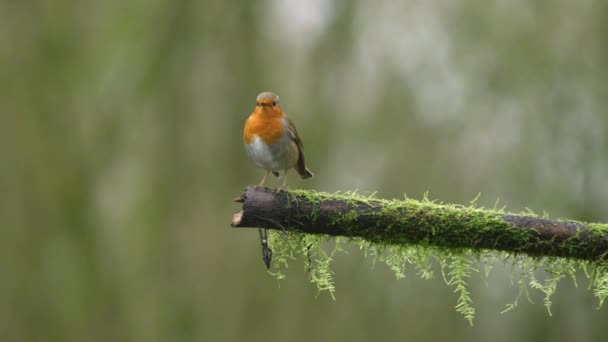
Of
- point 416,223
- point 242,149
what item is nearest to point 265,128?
point 416,223

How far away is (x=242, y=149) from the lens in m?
8.69

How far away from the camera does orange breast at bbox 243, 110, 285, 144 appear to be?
455 centimetres

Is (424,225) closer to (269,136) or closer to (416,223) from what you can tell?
(416,223)

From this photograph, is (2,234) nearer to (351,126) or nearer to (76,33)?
(76,33)

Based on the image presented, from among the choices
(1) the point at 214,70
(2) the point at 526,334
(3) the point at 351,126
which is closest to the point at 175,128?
(1) the point at 214,70

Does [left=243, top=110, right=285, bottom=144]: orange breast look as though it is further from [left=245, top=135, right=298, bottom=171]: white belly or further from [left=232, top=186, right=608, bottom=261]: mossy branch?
[left=232, top=186, right=608, bottom=261]: mossy branch

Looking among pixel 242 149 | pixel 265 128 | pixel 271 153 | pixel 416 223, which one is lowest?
pixel 416 223

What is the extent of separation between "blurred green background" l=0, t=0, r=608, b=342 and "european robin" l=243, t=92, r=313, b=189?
13.4 ft

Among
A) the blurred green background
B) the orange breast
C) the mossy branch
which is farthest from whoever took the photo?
the blurred green background

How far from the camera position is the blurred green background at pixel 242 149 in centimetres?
834

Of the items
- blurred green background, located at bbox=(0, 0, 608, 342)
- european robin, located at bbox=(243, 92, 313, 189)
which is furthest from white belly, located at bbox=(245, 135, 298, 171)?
blurred green background, located at bbox=(0, 0, 608, 342)

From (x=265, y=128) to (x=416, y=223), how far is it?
1655 millimetres

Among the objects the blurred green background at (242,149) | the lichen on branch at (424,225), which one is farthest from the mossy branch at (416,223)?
the blurred green background at (242,149)

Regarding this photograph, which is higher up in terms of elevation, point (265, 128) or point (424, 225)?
point (265, 128)
